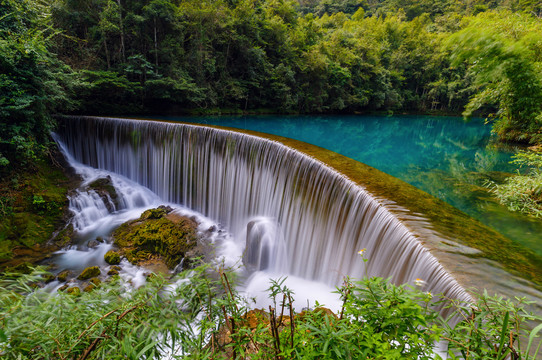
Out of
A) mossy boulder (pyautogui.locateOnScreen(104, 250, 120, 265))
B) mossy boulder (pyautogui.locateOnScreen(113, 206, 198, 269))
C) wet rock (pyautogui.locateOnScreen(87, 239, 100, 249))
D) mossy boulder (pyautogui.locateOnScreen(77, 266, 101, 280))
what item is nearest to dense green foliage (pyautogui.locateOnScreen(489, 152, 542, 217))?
mossy boulder (pyautogui.locateOnScreen(113, 206, 198, 269))

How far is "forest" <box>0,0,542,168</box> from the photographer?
6.99m

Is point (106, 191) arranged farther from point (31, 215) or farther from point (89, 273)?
point (89, 273)

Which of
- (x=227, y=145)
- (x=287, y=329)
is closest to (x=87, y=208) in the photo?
(x=227, y=145)

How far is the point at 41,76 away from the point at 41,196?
333 centimetres

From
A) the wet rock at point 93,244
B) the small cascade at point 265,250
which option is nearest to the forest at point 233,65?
the wet rock at point 93,244

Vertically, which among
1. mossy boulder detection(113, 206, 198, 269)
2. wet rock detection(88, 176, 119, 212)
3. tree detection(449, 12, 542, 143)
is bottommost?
mossy boulder detection(113, 206, 198, 269)

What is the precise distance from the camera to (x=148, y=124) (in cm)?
956

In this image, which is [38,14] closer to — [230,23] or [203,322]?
[203,322]

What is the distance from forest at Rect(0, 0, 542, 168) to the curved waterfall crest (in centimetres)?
238

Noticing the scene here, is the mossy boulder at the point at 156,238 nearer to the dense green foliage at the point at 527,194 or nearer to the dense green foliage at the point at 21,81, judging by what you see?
the dense green foliage at the point at 21,81

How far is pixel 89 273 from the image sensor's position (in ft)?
17.8

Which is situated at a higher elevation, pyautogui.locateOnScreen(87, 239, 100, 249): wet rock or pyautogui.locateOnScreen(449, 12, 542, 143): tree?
pyautogui.locateOnScreen(449, 12, 542, 143): tree

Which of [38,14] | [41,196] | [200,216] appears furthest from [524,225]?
[38,14]

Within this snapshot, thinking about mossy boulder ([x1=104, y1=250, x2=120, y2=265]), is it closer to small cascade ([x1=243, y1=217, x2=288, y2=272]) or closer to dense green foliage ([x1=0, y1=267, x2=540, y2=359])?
small cascade ([x1=243, y1=217, x2=288, y2=272])
